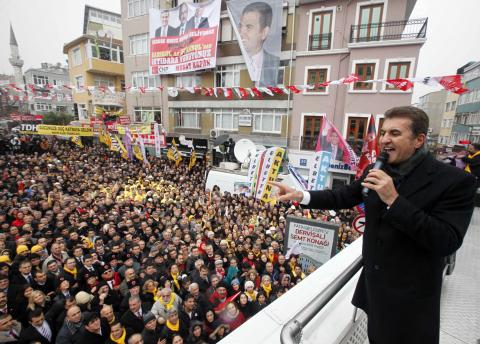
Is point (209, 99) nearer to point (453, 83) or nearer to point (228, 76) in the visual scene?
point (228, 76)

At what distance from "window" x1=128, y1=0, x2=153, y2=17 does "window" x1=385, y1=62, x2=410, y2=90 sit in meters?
19.3

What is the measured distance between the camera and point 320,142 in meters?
10.0

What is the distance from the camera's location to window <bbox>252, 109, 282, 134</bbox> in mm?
17641

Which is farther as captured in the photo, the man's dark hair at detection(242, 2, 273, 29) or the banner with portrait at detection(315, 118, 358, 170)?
the man's dark hair at detection(242, 2, 273, 29)

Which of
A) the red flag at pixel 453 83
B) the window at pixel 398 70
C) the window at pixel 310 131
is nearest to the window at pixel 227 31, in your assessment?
the window at pixel 310 131

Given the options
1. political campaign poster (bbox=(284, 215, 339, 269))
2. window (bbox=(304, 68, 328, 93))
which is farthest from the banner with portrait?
window (bbox=(304, 68, 328, 93))

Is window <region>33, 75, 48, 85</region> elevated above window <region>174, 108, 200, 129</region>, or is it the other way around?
window <region>33, 75, 48, 85</region>

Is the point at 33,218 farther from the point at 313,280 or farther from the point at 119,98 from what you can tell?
the point at 119,98

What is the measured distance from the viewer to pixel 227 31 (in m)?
18.4

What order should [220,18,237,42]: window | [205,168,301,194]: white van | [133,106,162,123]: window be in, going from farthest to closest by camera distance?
1. [133,106,162,123]: window
2. [220,18,237,42]: window
3. [205,168,301,194]: white van

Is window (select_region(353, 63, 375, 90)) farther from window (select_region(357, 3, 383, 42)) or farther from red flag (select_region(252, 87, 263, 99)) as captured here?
red flag (select_region(252, 87, 263, 99))

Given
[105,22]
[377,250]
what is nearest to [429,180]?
[377,250]

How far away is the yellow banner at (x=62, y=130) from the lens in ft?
66.1

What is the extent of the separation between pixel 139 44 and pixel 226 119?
36.4 ft
